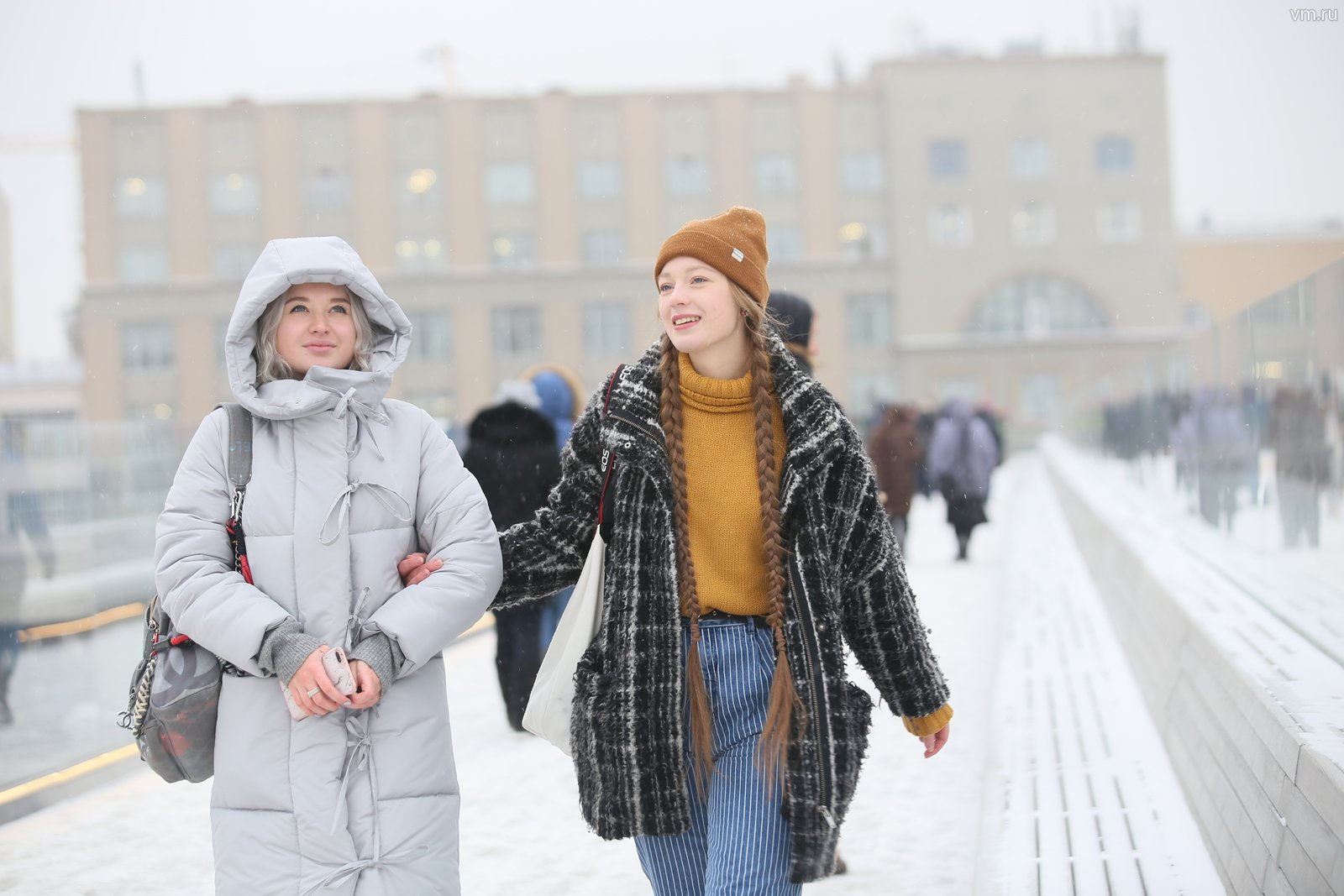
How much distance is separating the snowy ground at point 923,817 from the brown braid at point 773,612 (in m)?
1.48

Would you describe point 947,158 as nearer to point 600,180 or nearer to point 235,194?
point 600,180

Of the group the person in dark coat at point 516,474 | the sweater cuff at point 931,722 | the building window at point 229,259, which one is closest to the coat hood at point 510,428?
the person in dark coat at point 516,474

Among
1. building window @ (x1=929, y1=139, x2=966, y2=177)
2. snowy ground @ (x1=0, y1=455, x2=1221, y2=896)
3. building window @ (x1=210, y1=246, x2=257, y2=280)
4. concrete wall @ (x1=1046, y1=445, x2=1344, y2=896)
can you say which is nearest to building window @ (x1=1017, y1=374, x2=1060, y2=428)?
building window @ (x1=929, y1=139, x2=966, y2=177)

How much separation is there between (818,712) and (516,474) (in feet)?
13.8

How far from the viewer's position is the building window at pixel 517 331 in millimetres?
58062

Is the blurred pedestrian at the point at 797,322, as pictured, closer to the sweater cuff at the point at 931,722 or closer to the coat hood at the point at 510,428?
the sweater cuff at the point at 931,722

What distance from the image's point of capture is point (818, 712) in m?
2.74

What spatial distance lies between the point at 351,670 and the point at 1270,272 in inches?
190

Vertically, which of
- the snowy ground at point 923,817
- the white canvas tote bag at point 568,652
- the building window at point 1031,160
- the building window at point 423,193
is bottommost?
the snowy ground at point 923,817

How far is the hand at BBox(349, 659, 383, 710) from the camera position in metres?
2.58

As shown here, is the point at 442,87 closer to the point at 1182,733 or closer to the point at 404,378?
the point at 404,378

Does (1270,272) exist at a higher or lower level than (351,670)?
higher

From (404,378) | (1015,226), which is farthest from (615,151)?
(1015,226)

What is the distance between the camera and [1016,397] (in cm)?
6044
